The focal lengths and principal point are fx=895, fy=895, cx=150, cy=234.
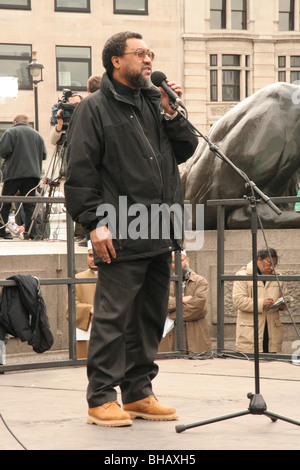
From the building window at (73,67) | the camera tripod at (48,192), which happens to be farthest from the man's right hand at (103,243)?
the building window at (73,67)

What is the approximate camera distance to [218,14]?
43156mm

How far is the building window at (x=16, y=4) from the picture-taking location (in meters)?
38.0

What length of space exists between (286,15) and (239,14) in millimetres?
2422

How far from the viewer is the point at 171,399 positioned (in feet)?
17.9

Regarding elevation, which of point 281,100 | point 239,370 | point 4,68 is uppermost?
point 4,68

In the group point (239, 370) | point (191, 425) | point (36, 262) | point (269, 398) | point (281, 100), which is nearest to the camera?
point (191, 425)

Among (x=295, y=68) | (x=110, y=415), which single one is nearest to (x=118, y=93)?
(x=110, y=415)

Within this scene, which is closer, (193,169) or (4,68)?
(193,169)

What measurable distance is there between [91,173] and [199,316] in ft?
13.2

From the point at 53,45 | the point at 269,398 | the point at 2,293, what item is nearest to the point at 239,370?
the point at 269,398

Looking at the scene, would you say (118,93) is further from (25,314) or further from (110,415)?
(25,314)

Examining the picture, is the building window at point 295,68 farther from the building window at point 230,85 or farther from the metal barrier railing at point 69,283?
the metal barrier railing at point 69,283

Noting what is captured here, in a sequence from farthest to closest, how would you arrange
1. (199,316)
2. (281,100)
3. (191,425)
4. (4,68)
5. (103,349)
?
(4,68) < (281,100) < (199,316) < (103,349) < (191,425)

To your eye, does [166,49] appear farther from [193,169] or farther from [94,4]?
[193,169]
